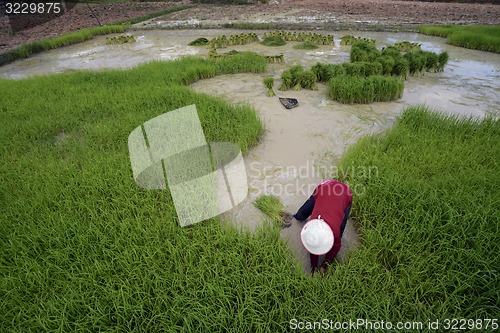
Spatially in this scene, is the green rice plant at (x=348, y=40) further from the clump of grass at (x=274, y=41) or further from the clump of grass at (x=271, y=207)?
the clump of grass at (x=271, y=207)

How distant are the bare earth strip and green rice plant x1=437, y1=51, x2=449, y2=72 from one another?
5.57 meters

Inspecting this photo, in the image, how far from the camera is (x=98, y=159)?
3.20 metres

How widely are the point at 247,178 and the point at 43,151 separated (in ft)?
8.34

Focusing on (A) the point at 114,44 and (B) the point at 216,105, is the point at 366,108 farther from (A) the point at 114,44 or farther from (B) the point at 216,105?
(A) the point at 114,44

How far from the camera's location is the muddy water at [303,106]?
3029mm

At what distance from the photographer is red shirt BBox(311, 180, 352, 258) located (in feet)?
6.54

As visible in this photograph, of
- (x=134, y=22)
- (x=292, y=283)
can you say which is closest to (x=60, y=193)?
(x=292, y=283)

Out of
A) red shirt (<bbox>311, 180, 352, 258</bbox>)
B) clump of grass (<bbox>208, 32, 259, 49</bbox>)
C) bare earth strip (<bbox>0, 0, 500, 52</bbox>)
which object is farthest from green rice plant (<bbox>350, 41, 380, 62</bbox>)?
red shirt (<bbox>311, 180, 352, 258</bbox>)

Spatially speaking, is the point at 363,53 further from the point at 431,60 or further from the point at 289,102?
the point at 289,102

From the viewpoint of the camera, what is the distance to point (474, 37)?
8.19 m

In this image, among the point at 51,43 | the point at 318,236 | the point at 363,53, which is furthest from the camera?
the point at 51,43

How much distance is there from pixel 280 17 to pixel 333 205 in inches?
568

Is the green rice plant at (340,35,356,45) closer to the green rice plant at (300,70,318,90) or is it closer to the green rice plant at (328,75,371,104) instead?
the green rice plant at (300,70,318,90)

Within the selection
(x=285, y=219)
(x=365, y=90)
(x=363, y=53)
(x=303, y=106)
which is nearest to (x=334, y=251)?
(x=285, y=219)
